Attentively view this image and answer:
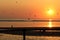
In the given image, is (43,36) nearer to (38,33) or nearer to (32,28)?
(38,33)

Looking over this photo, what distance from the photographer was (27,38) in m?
2.10

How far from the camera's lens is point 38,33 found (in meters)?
2.04

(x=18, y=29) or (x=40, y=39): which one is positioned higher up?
(x=18, y=29)

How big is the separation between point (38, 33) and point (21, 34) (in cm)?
27

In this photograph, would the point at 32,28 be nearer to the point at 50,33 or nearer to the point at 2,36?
the point at 50,33

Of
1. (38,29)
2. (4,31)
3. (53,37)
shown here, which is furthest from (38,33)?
(4,31)

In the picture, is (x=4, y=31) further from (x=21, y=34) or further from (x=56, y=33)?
(x=56, y=33)

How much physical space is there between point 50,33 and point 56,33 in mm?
91

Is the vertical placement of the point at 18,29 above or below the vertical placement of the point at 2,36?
above

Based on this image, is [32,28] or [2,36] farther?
[2,36]

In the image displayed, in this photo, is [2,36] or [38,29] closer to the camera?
[38,29]

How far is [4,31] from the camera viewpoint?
209 centimetres

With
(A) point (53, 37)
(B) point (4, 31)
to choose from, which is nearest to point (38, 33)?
(A) point (53, 37)

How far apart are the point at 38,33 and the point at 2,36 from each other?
59 cm
